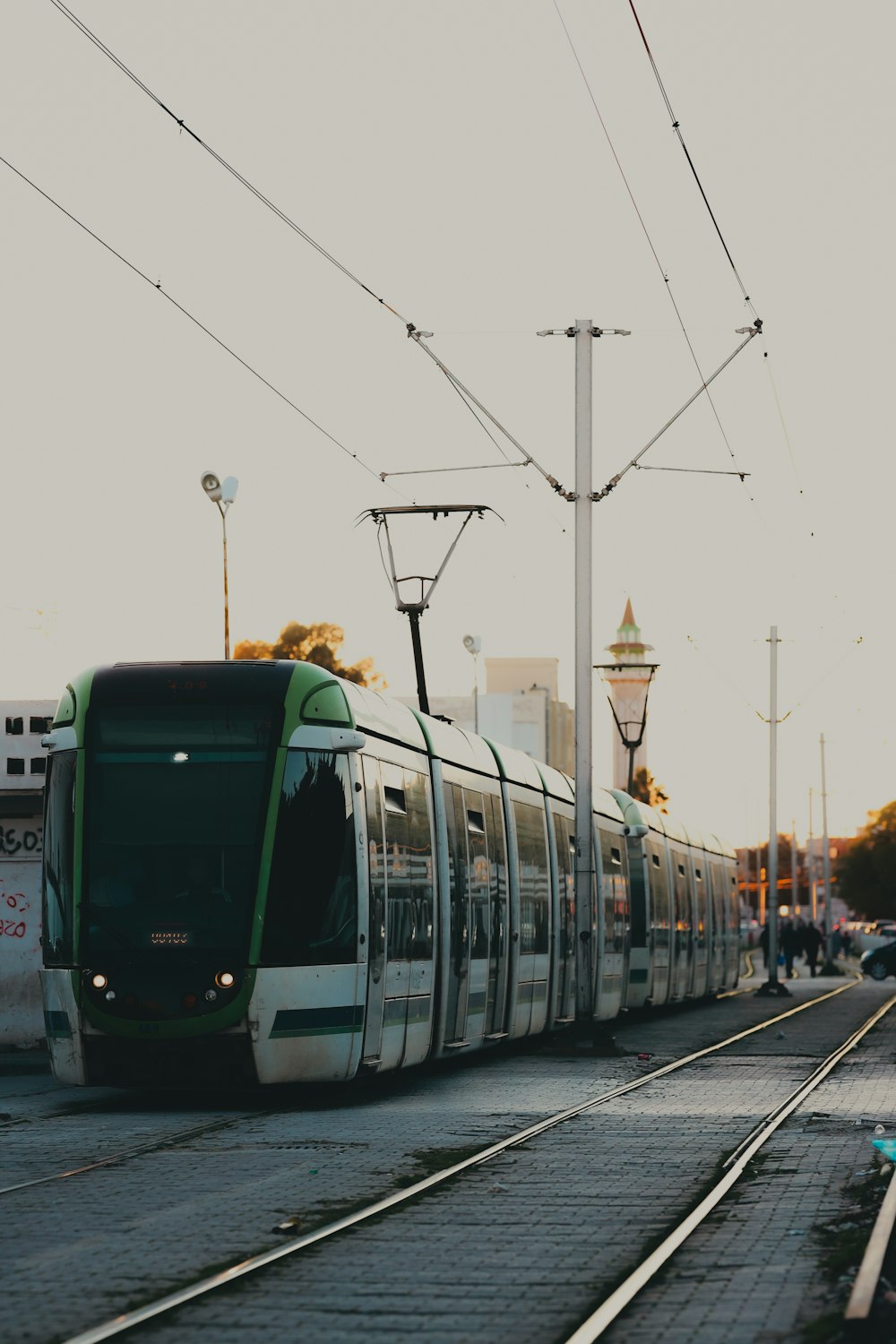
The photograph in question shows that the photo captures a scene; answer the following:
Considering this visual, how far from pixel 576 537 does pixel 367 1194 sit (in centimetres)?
1415

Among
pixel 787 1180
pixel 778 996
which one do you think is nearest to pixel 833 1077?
pixel 787 1180

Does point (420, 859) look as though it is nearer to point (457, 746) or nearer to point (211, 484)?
point (457, 746)

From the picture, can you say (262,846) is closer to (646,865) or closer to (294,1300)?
(294,1300)

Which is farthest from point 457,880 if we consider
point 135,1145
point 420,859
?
point 135,1145

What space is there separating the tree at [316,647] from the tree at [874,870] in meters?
48.0

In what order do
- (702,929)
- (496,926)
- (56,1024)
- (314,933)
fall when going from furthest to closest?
1. (702,929)
2. (496,926)
3. (56,1024)
4. (314,933)

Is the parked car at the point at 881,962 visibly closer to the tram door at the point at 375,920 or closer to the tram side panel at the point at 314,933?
the tram door at the point at 375,920

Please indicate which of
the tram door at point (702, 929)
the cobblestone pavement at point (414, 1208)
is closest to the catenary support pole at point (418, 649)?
the cobblestone pavement at point (414, 1208)

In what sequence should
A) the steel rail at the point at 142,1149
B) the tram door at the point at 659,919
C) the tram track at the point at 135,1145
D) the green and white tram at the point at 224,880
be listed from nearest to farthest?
the steel rail at the point at 142,1149
the tram track at the point at 135,1145
the green and white tram at the point at 224,880
the tram door at the point at 659,919

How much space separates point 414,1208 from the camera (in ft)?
33.3

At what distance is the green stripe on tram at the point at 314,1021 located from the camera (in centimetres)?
1475

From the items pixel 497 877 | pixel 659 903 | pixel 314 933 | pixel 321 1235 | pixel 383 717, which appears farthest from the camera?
pixel 659 903

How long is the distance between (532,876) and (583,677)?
2416 mm

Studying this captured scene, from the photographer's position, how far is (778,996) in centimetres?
4269
